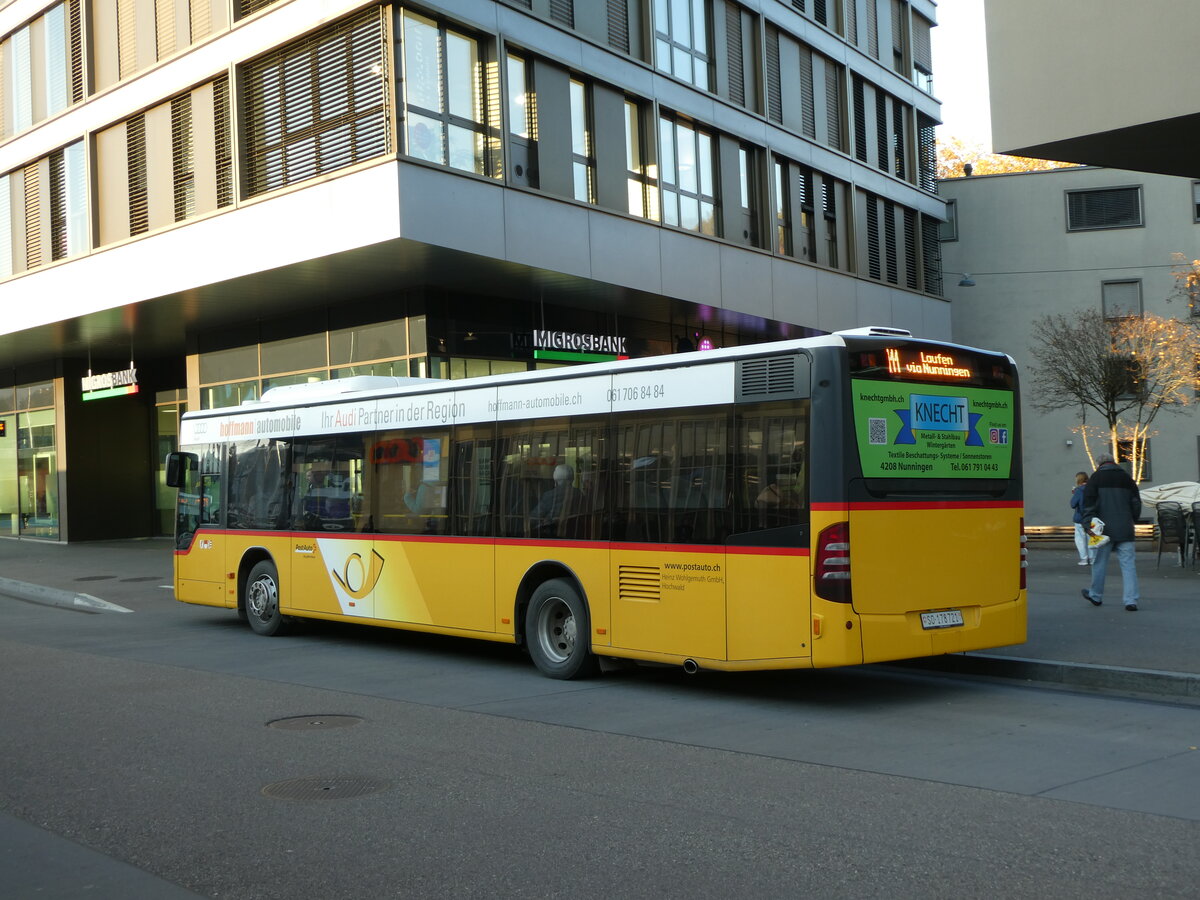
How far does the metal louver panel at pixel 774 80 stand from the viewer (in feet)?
98.6

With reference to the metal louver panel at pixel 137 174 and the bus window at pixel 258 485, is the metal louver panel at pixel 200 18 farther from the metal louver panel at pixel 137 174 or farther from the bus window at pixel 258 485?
the bus window at pixel 258 485

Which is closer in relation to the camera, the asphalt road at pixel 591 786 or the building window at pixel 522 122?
the asphalt road at pixel 591 786

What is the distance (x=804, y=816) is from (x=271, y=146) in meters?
19.0

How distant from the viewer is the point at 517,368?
81.4ft

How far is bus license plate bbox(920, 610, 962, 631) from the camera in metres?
9.51

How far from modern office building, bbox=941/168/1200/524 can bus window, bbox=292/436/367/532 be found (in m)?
29.6

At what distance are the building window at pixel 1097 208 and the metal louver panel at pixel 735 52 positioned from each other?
665 inches

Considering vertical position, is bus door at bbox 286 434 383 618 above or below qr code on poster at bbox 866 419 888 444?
below

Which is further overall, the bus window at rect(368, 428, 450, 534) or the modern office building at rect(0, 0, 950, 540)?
the modern office building at rect(0, 0, 950, 540)

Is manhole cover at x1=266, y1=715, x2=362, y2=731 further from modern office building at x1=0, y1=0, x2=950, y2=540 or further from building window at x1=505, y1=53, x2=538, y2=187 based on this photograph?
building window at x1=505, y1=53, x2=538, y2=187

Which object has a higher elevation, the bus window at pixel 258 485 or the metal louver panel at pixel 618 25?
the metal louver panel at pixel 618 25

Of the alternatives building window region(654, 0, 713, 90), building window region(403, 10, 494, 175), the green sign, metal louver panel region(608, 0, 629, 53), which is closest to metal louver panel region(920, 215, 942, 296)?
building window region(654, 0, 713, 90)

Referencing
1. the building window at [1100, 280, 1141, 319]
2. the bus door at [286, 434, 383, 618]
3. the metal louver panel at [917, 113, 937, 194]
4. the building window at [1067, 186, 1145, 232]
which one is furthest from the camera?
the building window at [1067, 186, 1145, 232]

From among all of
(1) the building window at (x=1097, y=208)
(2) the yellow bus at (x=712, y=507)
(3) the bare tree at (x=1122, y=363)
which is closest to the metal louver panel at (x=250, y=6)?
(2) the yellow bus at (x=712, y=507)
